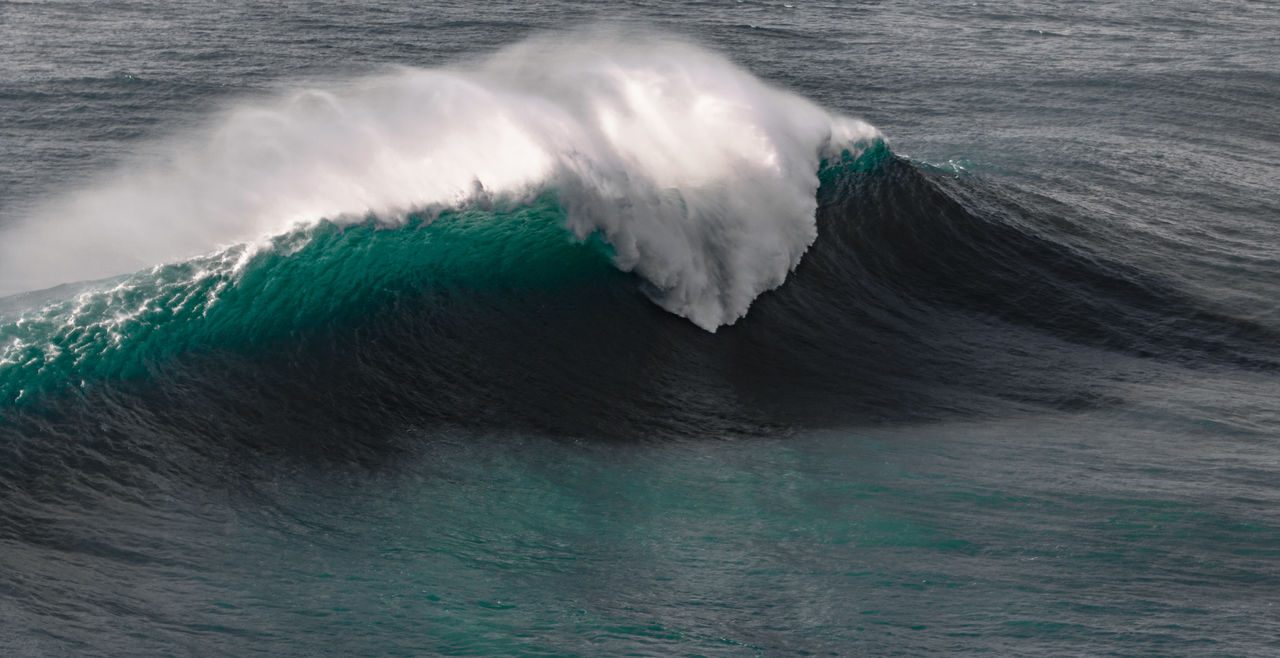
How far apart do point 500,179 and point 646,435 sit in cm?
441

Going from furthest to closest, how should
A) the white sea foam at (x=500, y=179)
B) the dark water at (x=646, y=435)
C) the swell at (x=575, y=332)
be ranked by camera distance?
the white sea foam at (x=500, y=179) < the swell at (x=575, y=332) < the dark water at (x=646, y=435)

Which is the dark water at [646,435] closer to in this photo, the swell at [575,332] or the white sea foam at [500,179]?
the swell at [575,332]

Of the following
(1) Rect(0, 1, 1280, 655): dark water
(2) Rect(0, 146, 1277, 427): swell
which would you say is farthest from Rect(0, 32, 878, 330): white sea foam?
(2) Rect(0, 146, 1277, 427): swell

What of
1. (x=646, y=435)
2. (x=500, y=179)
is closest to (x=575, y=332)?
(x=646, y=435)

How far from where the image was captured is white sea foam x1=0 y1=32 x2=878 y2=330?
1485 cm

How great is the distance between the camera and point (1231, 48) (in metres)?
33.2

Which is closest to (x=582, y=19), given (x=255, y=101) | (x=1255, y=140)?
(x=255, y=101)

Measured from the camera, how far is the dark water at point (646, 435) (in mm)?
10148

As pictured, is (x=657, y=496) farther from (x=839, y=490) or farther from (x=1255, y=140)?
(x=1255, y=140)

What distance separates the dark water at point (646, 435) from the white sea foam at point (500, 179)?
238 millimetres

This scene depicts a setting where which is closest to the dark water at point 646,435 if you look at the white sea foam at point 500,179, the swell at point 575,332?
the swell at point 575,332

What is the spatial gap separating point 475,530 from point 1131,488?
6982 mm

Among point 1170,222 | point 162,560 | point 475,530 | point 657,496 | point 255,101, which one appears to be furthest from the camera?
point 255,101

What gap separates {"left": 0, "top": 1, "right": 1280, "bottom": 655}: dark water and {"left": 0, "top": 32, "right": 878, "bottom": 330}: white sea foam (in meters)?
0.24
